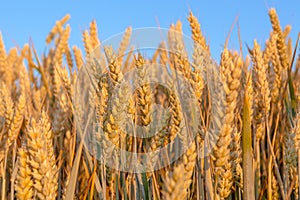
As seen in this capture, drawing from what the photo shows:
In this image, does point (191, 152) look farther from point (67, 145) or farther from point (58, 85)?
point (58, 85)

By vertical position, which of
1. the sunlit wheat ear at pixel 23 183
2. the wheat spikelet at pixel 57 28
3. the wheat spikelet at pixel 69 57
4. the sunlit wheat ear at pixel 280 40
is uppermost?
the wheat spikelet at pixel 57 28

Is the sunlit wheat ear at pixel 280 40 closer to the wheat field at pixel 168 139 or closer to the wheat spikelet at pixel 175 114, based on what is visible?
the wheat field at pixel 168 139

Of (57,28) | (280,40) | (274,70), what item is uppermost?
(57,28)

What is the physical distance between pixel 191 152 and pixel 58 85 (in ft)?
3.48

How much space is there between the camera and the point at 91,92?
33.2 inches

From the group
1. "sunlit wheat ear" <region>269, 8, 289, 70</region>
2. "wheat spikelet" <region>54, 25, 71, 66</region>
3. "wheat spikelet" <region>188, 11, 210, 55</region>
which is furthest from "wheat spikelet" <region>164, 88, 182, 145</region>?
"wheat spikelet" <region>54, 25, 71, 66</region>

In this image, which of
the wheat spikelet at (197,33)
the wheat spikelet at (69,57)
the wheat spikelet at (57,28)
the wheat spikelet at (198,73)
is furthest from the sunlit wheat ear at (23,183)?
the wheat spikelet at (57,28)

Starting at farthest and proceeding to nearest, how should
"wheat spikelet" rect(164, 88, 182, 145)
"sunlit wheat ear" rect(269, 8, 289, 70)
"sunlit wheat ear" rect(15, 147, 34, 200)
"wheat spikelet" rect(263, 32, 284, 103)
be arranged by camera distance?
"sunlit wheat ear" rect(269, 8, 289, 70)
"wheat spikelet" rect(263, 32, 284, 103)
"wheat spikelet" rect(164, 88, 182, 145)
"sunlit wheat ear" rect(15, 147, 34, 200)

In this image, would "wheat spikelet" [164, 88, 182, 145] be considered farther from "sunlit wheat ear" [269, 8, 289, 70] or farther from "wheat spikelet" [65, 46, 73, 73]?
"wheat spikelet" [65, 46, 73, 73]

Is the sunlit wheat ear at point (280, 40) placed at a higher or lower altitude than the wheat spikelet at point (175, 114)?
higher

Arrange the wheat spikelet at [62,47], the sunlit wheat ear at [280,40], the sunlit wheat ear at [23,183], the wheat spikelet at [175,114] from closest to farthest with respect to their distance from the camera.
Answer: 1. the sunlit wheat ear at [23,183]
2. the wheat spikelet at [175,114]
3. the sunlit wheat ear at [280,40]
4. the wheat spikelet at [62,47]

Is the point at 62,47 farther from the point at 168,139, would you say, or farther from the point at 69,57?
the point at 168,139

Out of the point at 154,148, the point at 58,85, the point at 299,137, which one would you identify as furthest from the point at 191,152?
the point at 58,85

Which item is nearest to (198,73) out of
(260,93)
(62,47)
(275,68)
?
(260,93)
